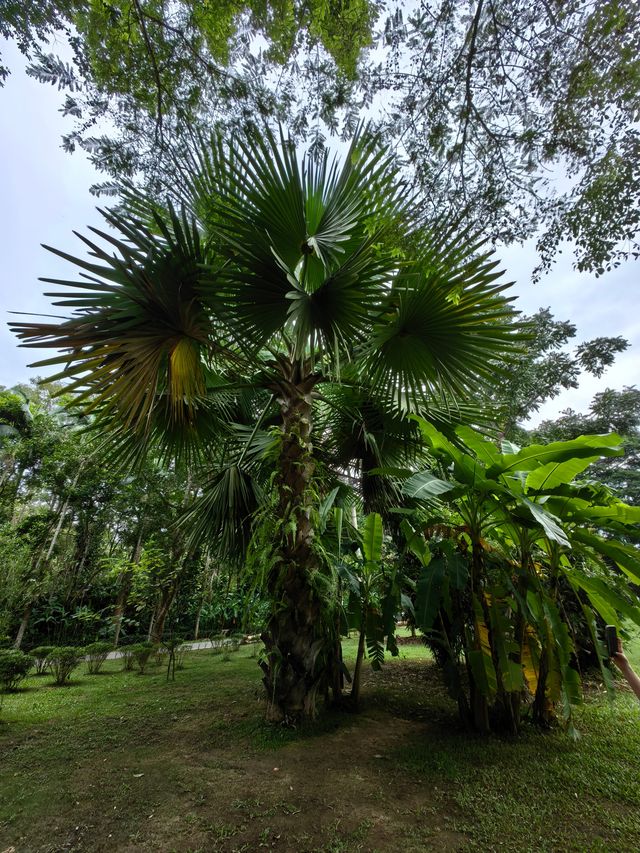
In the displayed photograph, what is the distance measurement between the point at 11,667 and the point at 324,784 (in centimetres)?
483

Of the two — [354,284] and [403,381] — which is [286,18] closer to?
[354,284]

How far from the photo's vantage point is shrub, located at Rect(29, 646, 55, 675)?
643 centimetres

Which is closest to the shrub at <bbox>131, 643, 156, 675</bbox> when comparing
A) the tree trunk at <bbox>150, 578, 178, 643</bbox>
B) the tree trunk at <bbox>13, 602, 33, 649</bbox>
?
the tree trunk at <bbox>150, 578, 178, 643</bbox>

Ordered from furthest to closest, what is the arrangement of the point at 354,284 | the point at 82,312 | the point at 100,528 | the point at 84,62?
the point at 100,528 < the point at 84,62 < the point at 82,312 < the point at 354,284

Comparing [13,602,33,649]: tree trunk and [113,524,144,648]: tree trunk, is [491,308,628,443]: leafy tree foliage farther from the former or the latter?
[13,602,33,649]: tree trunk

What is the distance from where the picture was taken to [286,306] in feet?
10.5

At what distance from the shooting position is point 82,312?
2.94 metres

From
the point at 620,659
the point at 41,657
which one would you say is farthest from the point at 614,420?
the point at 41,657

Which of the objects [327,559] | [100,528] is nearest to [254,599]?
[327,559]

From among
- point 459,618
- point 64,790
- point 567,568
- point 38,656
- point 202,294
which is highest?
point 202,294

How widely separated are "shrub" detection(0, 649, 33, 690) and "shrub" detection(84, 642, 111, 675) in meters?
1.37

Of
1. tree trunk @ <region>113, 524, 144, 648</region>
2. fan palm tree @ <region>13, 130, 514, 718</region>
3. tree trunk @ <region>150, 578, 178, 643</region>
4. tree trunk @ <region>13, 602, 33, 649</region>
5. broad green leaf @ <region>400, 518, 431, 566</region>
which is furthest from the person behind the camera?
tree trunk @ <region>113, 524, 144, 648</region>

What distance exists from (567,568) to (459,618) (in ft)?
2.90

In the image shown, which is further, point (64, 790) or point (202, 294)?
point (202, 294)
